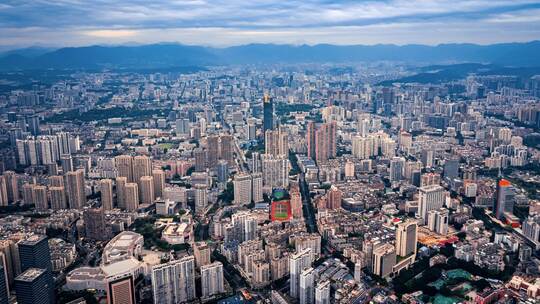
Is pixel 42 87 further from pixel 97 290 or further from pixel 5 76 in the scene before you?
pixel 97 290

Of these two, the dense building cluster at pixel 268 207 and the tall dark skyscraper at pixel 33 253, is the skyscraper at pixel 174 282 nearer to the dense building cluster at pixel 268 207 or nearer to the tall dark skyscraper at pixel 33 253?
the dense building cluster at pixel 268 207

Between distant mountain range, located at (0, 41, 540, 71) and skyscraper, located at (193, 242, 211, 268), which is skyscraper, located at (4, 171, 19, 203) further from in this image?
distant mountain range, located at (0, 41, 540, 71)

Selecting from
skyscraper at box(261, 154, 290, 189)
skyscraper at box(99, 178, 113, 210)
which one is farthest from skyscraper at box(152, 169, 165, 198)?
skyscraper at box(261, 154, 290, 189)

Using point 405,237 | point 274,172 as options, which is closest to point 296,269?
point 405,237

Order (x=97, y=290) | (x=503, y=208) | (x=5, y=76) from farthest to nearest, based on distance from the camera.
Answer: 1. (x=5, y=76)
2. (x=503, y=208)
3. (x=97, y=290)

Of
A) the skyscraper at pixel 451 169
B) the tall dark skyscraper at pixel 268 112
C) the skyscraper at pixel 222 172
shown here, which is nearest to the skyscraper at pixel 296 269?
the skyscraper at pixel 222 172

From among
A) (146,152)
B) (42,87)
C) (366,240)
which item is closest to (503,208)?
(366,240)

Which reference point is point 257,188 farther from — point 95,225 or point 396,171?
point 396,171
